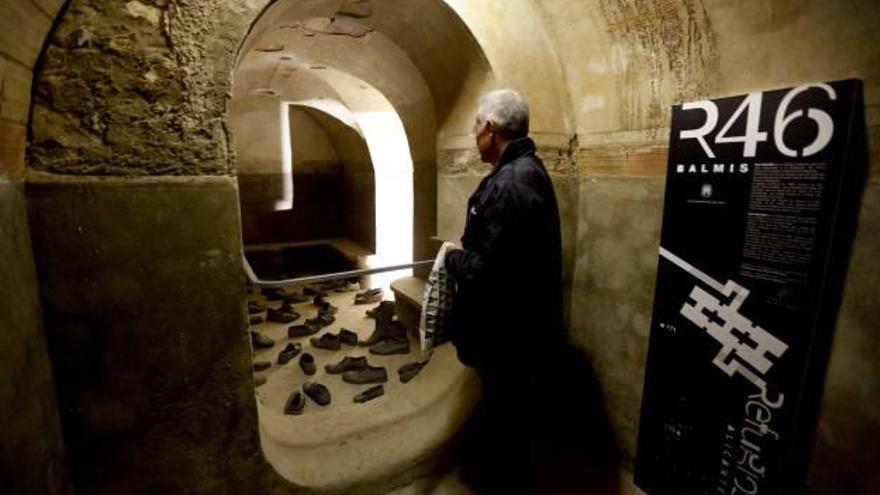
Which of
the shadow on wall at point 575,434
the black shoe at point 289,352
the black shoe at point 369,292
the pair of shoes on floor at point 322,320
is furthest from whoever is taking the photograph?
the black shoe at point 369,292

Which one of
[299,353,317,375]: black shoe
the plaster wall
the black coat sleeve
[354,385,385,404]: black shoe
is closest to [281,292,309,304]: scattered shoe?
[299,353,317,375]: black shoe

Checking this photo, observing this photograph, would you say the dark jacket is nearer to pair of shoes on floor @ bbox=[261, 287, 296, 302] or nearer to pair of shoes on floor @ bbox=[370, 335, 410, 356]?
pair of shoes on floor @ bbox=[370, 335, 410, 356]

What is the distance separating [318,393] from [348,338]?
94 centimetres

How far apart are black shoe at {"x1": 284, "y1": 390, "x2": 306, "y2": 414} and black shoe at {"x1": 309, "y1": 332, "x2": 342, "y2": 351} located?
31.4 inches

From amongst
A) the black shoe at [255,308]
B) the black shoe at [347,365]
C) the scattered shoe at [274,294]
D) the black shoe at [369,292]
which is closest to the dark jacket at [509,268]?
the black shoe at [347,365]

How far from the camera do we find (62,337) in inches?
54.7

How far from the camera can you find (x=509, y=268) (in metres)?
1.74

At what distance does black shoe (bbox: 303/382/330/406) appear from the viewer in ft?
9.68

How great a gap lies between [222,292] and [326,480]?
1.17m

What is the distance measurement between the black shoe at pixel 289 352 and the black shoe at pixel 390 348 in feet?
2.32

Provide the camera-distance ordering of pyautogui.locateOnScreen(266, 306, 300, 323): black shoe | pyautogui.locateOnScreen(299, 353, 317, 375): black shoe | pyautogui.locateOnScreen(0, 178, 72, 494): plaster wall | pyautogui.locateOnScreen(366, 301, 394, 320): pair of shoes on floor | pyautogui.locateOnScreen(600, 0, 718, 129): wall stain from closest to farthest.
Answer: pyautogui.locateOnScreen(0, 178, 72, 494): plaster wall
pyautogui.locateOnScreen(600, 0, 718, 129): wall stain
pyautogui.locateOnScreen(299, 353, 317, 375): black shoe
pyautogui.locateOnScreen(366, 301, 394, 320): pair of shoes on floor
pyautogui.locateOnScreen(266, 306, 300, 323): black shoe

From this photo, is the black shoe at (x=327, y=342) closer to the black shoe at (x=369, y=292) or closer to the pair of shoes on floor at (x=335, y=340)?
the pair of shoes on floor at (x=335, y=340)

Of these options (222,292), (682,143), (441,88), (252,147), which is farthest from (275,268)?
(682,143)

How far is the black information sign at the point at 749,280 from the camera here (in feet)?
4.83
